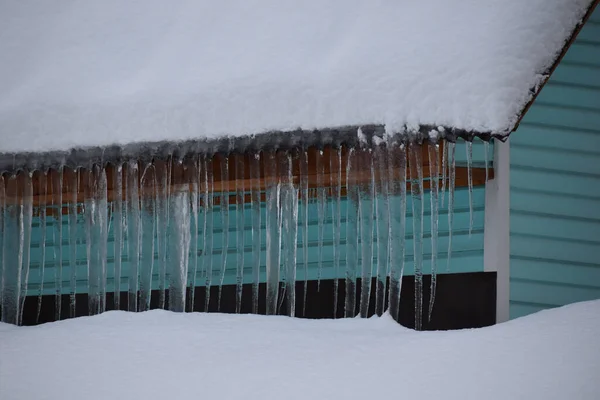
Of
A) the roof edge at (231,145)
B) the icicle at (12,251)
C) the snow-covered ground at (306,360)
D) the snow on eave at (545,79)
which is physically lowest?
the snow-covered ground at (306,360)

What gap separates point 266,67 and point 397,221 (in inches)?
47.3

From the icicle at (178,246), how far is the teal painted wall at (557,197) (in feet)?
7.26

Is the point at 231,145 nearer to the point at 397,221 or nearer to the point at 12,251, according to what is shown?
the point at 397,221

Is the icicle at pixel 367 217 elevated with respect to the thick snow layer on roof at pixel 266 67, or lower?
lower

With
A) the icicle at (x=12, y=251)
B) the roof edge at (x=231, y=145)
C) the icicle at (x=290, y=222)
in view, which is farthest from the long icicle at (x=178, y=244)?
the icicle at (x=12, y=251)

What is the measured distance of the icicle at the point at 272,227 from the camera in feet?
15.0

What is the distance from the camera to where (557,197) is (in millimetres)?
5352

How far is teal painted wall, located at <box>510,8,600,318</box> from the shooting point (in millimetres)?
5277

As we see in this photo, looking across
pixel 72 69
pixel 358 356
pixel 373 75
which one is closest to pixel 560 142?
pixel 373 75

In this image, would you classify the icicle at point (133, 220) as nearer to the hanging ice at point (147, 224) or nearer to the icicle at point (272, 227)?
the hanging ice at point (147, 224)

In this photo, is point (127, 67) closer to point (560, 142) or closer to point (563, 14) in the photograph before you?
point (563, 14)

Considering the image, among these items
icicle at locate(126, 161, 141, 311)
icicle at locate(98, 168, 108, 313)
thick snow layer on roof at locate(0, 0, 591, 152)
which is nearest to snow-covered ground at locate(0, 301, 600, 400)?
icicle at locate(126, 161, 141, 311)

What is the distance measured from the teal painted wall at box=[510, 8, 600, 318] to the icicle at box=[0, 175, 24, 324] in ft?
11.1

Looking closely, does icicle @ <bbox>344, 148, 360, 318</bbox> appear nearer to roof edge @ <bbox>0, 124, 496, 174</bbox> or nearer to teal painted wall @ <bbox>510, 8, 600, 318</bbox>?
roof edge @ <bbox>0, 124, 496, 174</bbox>
